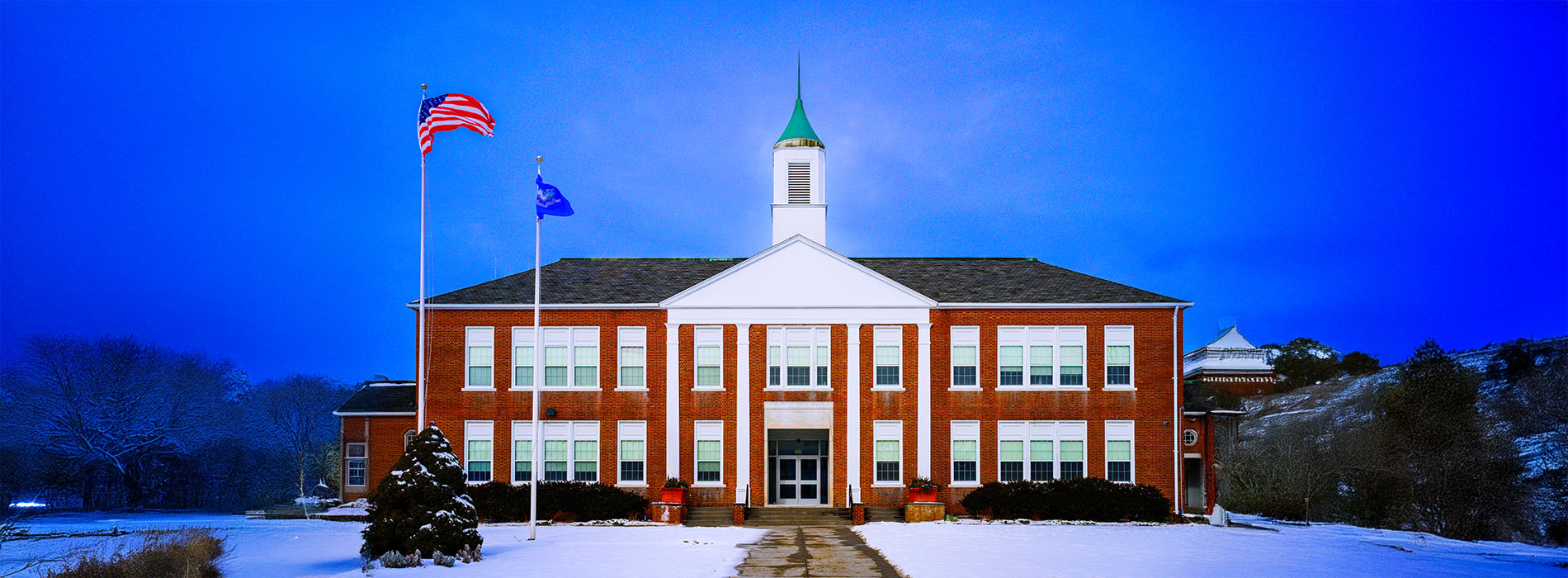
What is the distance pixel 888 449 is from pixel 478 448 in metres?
13.1

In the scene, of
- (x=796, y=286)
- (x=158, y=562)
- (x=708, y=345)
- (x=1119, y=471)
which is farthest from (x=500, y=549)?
(x=1119, y=471)

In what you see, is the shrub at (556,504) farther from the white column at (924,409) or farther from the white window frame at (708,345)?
the white column at (924,409)

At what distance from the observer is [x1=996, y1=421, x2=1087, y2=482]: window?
121 feet

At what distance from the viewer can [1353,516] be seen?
45.4 m

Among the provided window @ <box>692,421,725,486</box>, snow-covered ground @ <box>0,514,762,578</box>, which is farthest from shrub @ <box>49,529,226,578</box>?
window @ <box>692,421,725,486</box>

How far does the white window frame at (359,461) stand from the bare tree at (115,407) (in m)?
14.0

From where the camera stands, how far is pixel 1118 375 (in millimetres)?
37344

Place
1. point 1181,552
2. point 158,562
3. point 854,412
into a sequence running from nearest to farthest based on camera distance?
point 158,562 → point 1181,552 → point 854,412

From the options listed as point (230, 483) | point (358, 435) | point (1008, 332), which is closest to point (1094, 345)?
point (1008, 332)

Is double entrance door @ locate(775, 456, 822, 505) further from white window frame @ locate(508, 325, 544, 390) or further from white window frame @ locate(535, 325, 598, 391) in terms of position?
white window frame @ locate(508, 325, 544, 390)

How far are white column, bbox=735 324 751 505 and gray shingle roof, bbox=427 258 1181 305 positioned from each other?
2.95m

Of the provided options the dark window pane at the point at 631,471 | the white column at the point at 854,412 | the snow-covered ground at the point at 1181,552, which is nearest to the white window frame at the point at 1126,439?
the snow-covered ground at the point at 1181,552

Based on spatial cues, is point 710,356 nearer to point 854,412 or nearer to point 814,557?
point 854,412

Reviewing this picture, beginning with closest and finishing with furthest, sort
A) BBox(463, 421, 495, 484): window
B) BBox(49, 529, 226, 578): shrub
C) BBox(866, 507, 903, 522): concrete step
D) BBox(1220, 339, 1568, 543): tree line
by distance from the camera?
BBox(49, 529, 226, 578): shrub, BBox(866, 507, 903, 522): concrete step, BBox(463, 421, 495, 484): window, BBox(1220, 339, 1568, 543): tree line
